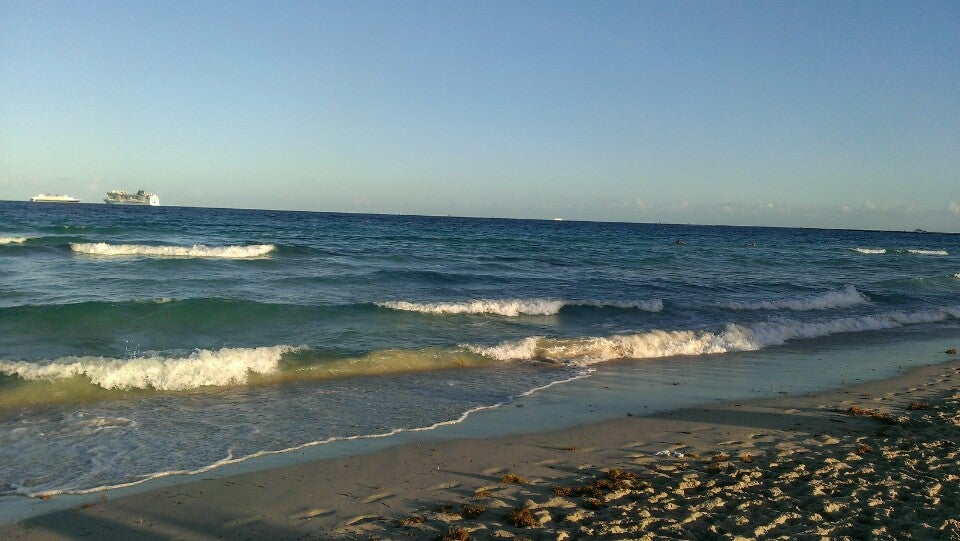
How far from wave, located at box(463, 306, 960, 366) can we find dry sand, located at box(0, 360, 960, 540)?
4724mm

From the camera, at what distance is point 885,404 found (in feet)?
29.0

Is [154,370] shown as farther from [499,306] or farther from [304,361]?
[499,306]

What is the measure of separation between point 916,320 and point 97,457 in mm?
20183

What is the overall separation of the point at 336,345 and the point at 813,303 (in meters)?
15.7

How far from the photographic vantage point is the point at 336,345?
471 inches

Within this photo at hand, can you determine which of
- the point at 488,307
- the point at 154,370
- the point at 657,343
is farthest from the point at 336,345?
the point at 657,343

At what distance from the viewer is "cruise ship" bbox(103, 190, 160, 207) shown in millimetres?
110750

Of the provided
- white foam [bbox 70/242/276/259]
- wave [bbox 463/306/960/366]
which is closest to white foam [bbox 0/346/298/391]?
wave [bbox 463/306/960/366]

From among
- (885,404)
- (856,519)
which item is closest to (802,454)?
(856,519)

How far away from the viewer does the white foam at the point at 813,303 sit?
772 inches

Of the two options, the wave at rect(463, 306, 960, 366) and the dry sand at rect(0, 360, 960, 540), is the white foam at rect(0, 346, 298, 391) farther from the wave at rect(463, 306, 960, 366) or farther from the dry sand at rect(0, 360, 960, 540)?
the wave at rect(463, 306, 960, 366)

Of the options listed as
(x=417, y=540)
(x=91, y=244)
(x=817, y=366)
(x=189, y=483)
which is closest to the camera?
(x=417, y=540)

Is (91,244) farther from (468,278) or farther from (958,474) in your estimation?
(958,474)

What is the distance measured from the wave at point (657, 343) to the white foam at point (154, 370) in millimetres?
4177
